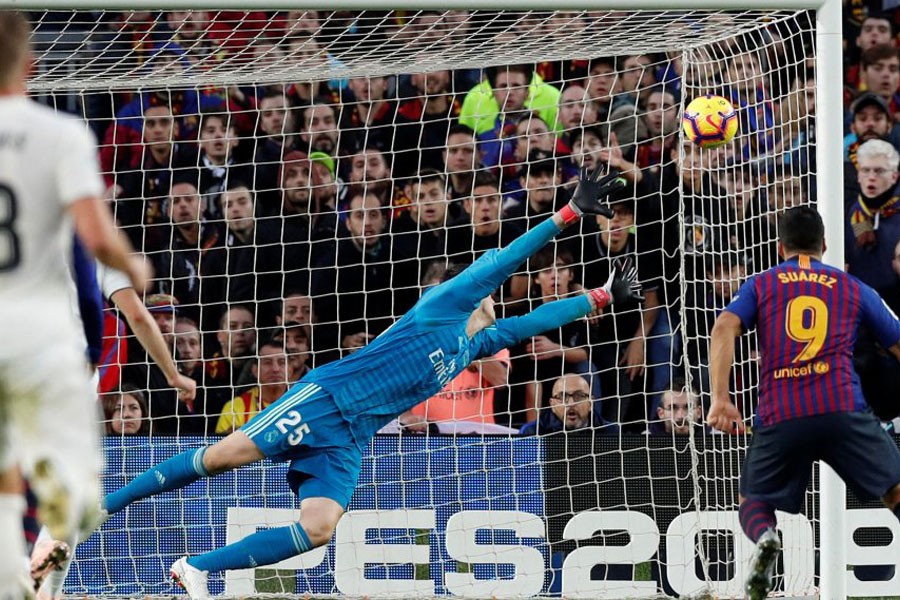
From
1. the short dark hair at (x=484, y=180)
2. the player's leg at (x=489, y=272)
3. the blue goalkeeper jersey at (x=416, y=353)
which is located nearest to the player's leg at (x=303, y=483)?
the blue goalkeeper jersey at (x=416, y=353)

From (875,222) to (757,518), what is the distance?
387cm

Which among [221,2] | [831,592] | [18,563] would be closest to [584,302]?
[831,592]

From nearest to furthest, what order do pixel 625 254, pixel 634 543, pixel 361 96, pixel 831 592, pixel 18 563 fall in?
pixel 18 563 → pixel 831 592 → pixel 634 543 → pixel 625 254 → pixel 361 96

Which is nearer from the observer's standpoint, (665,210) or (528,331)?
(528,331)

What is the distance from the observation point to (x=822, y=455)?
6152 millimetres

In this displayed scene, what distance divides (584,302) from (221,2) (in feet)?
7.75

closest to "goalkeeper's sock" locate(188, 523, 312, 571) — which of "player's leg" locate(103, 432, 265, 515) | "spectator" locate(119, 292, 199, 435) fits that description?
"player's leg" locate(103, 432, 265, 515)

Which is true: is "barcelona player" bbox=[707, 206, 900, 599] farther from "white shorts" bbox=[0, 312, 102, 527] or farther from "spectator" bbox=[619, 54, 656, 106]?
"spectator" bbox=[619, 54, 656, 106]

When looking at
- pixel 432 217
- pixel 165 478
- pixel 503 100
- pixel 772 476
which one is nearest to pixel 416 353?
pixel 165 478

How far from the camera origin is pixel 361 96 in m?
10.3

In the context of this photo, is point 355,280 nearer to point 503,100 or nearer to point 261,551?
point 503,100

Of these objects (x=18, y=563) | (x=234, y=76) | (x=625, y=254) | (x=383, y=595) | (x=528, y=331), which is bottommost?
(x=383, y=595)

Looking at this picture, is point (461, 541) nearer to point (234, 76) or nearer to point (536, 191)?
point (536, 191)

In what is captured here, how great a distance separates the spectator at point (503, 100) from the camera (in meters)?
9.84
